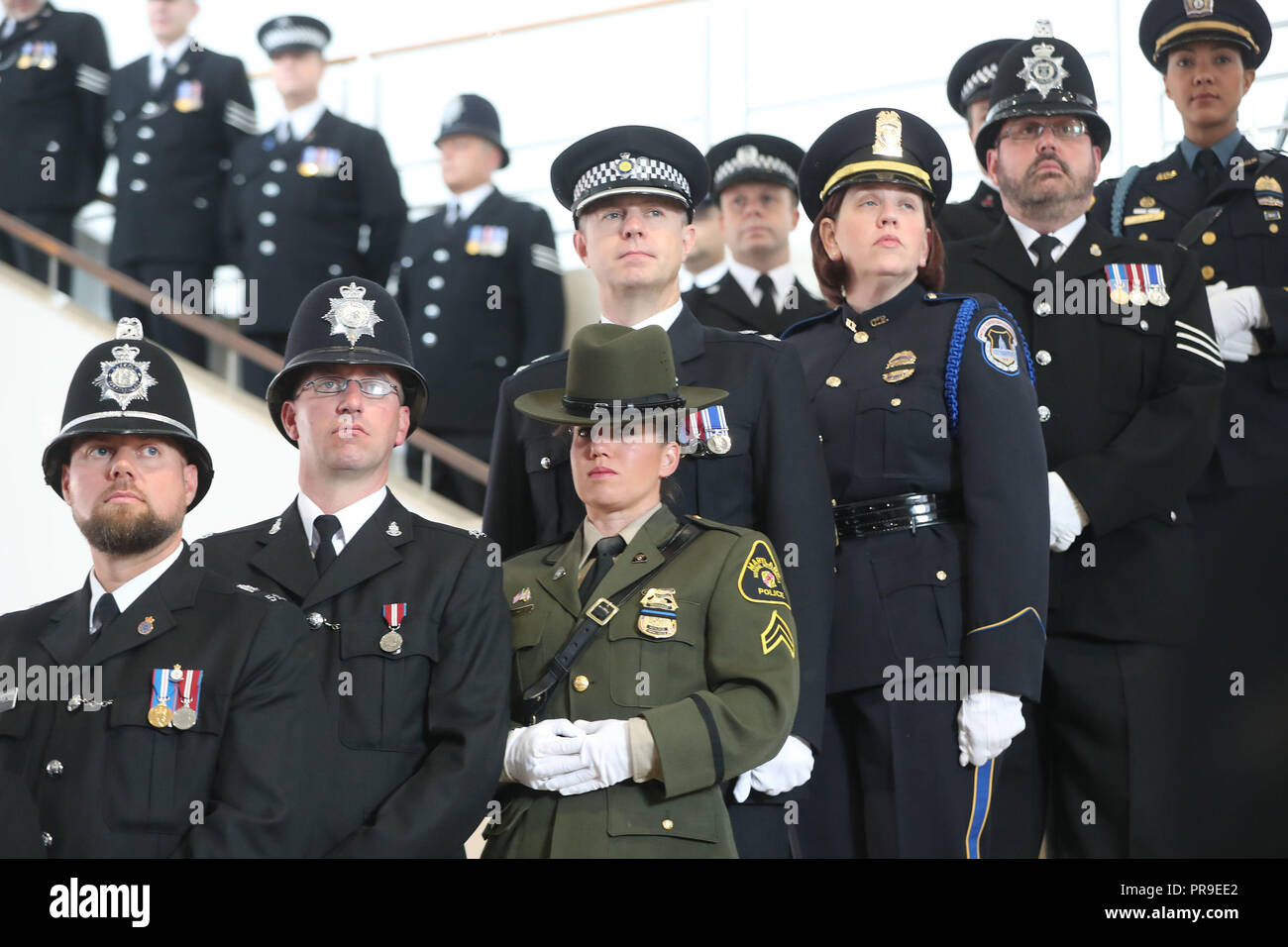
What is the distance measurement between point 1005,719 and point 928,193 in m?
1.06

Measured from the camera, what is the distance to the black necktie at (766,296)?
4824 millimetres

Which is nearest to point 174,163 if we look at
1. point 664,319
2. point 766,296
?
point 766,296

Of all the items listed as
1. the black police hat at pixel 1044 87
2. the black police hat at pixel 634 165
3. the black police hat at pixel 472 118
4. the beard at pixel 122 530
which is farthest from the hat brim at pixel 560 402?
the black police hat at pixel 472 118

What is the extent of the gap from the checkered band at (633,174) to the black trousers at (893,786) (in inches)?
41.3

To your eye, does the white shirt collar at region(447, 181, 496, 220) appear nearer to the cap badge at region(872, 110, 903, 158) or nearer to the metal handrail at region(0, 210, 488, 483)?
the metal handrail at region(0, 210, 488, 483)

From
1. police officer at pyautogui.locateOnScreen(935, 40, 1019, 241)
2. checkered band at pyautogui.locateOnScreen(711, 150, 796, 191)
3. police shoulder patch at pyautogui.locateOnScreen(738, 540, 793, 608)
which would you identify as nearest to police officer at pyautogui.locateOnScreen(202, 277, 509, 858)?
police shoulder patch at pyautogui.locateOnScreen(738, 540, 793, 608)

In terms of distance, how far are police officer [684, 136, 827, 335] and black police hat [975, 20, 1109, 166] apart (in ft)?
3.91

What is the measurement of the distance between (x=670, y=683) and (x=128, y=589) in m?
0.91

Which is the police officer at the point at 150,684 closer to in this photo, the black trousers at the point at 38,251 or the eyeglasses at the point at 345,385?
the eyeglasses at the point at 345,385

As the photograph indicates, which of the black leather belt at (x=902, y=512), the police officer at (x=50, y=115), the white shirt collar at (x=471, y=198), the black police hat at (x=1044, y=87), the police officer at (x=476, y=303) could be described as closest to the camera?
the black leather belt at (x=902, y=512)

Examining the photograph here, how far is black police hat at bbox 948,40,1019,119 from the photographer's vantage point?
4.50 m

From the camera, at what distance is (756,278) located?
16.2 ft

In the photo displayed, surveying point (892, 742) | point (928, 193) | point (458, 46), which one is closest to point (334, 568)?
point (892, 742)
